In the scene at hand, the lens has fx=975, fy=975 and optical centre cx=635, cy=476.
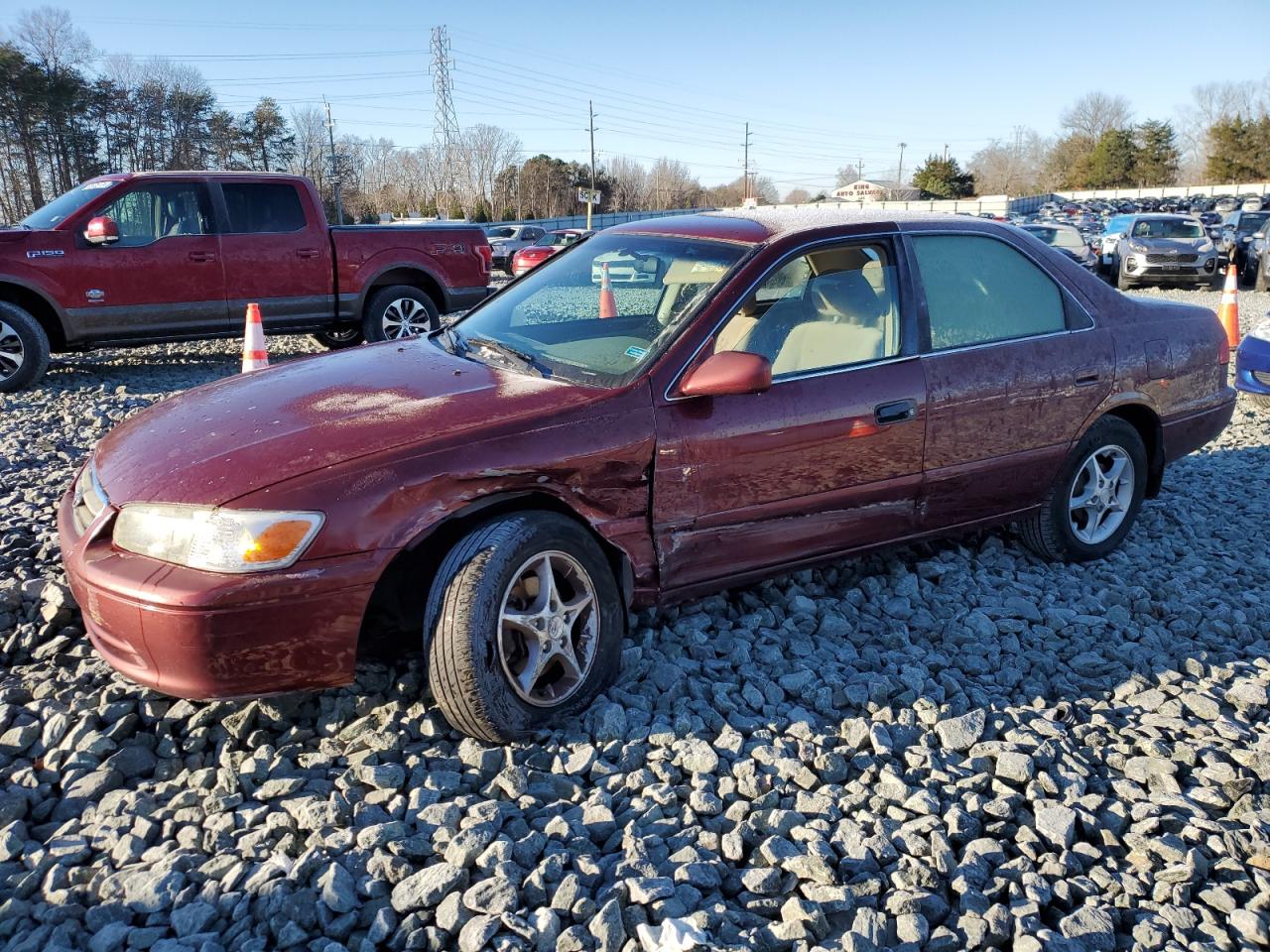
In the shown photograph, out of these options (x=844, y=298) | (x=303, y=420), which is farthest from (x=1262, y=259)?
(x=303, y=420)

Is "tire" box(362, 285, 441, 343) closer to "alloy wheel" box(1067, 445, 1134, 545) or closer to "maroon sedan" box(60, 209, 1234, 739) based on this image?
"maroon sedan" box(60, 209, 1234, 739)

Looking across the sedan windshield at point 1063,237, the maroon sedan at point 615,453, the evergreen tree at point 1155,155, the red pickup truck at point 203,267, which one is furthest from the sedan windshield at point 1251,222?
the evergreen tree at point 1155,155

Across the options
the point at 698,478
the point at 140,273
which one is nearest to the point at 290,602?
the point at 698,478

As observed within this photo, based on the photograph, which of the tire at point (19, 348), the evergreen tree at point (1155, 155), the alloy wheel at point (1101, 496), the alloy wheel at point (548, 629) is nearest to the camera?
the alloy wheel at point (548, 629)

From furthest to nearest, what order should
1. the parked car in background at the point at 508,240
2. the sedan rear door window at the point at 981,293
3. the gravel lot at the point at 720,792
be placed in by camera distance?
1. the parked car in background at the point at 508,240
2. the sedan rear door window at the point at 981,293
3. the gravel lot at the point at 720,792

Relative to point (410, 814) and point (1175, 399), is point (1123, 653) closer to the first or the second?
point (1175, 399)

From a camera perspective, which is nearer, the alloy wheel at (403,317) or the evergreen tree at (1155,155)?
the alloy wheel at (403,317)

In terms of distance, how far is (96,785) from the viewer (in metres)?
2.77

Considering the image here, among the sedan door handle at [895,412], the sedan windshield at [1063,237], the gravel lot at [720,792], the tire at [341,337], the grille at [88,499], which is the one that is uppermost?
the sedan windshield at [1063,237]

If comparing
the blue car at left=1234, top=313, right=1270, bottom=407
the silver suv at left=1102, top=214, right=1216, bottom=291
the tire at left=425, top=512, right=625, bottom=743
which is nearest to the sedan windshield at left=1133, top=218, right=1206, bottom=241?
the silver suv at left=1102, top=214, right=1216, bottom=291

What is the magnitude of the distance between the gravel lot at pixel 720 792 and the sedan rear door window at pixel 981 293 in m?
1.13

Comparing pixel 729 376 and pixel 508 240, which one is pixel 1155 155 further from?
pixel 729 376

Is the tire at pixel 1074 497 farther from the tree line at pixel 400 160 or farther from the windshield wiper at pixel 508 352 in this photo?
the tree line at pixel 400 160

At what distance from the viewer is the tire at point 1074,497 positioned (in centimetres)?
446
